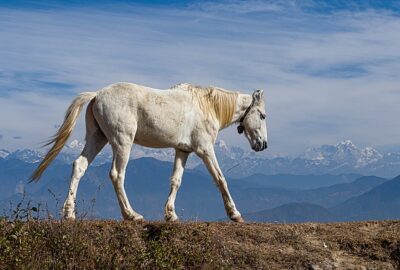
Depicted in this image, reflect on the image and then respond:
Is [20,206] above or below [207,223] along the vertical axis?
above

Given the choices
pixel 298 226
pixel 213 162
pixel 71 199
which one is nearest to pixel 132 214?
pixel 71 199

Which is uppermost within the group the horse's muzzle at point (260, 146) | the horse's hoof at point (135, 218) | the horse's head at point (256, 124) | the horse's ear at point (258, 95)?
the horse's ear at point (258, 95)

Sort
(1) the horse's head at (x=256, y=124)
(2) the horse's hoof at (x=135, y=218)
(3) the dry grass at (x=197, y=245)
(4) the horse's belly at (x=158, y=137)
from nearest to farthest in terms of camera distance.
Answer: (3) the dry grass at (x=197, y=245) < (2) the horse's hoof at (x=135, y=218) < (4) the horse's belly at (x=158, y=137) < (1) the horse's head at (x=256, y=124)

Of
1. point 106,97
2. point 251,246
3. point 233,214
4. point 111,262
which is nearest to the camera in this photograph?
point 111,262

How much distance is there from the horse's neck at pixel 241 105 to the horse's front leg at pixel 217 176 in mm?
1664

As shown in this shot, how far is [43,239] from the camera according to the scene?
10555 mm

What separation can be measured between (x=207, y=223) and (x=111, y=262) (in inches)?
110

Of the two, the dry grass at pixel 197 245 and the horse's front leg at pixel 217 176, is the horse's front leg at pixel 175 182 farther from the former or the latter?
the dry grass at pixel 197 245

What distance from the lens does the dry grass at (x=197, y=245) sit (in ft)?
33.1

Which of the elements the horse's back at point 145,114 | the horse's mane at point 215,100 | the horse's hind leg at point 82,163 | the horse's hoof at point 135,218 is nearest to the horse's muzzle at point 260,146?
the horse's mane at point 215,100

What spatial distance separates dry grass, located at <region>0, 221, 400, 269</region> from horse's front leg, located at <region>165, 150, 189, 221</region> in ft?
3.93

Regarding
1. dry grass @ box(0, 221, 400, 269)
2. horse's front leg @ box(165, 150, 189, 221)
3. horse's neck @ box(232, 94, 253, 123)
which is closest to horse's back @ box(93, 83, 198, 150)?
horse's front leg @ box(165, 150, 189, 221)

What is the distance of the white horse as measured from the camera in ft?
42.4

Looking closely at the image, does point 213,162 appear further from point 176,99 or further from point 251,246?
point 251,246
